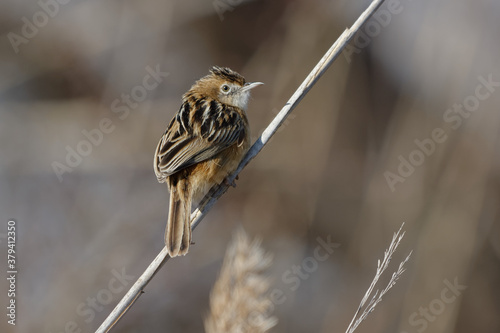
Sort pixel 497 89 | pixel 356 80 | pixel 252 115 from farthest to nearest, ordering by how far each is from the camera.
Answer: pixel 356 80 → pixel 252 115 → pixel 497 89

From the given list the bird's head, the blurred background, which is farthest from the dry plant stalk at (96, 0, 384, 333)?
the blurred background

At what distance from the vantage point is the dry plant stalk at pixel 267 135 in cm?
297

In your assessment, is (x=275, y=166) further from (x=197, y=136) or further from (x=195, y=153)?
(x=195, y=153)

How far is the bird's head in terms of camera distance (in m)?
4.87

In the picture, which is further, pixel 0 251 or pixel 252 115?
pixel 252 115

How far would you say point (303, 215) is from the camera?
6598mm

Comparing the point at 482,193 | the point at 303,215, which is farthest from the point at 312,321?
the point at 482,193

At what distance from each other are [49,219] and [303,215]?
2.79 meters

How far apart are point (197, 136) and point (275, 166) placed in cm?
247

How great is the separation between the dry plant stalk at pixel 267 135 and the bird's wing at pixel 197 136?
0.26 metres

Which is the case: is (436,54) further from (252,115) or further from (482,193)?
(252,115)

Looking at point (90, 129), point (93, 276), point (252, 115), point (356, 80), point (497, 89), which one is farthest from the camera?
point (356, 80)

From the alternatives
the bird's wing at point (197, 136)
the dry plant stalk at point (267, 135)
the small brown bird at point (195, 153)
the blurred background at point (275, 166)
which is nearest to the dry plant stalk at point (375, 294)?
the dry plant stalk at point (267, 135)

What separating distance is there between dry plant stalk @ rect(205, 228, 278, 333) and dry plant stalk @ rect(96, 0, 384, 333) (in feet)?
1.76
